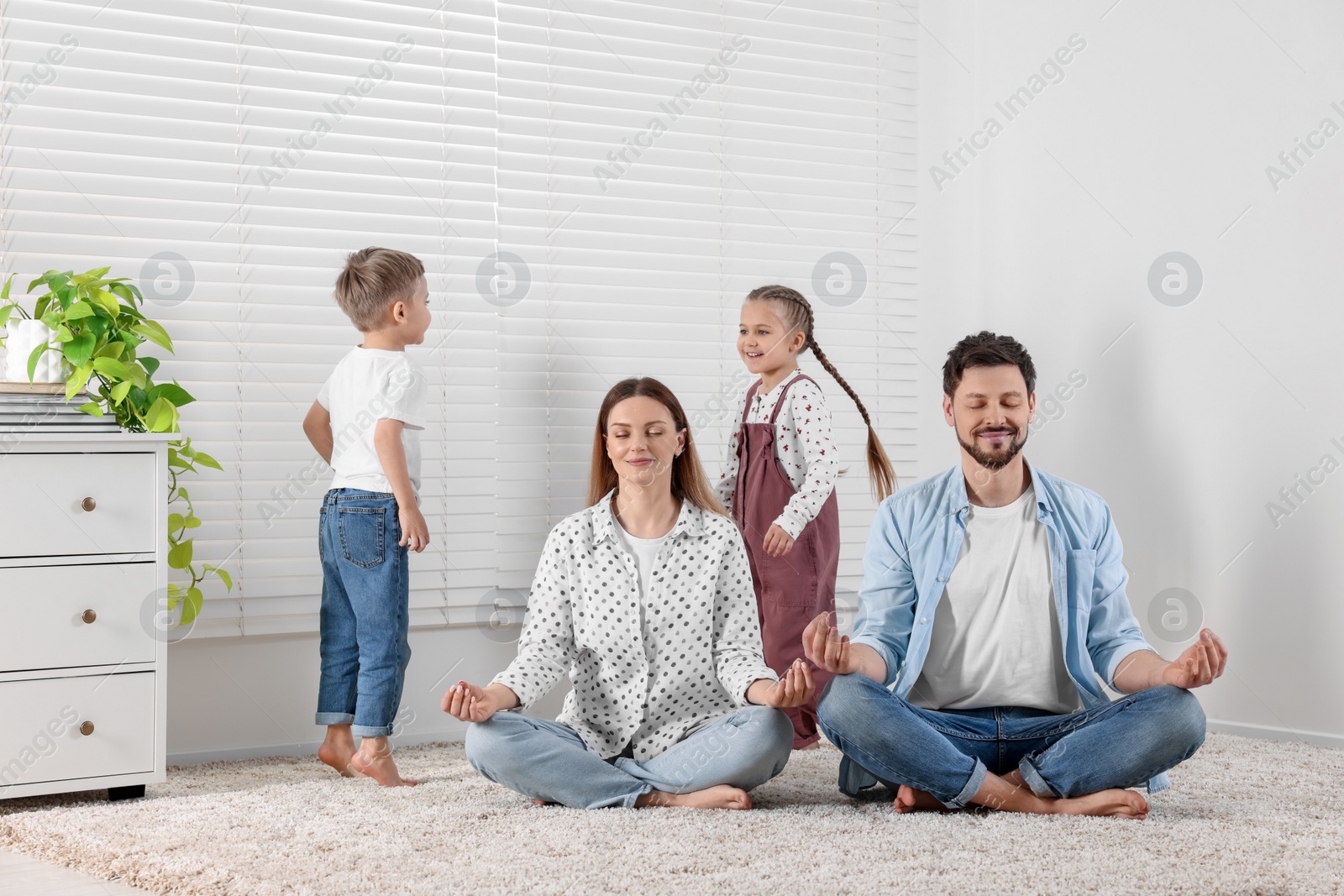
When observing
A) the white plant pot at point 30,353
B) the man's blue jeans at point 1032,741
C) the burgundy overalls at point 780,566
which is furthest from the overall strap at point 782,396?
the white plant pot at point 30,353

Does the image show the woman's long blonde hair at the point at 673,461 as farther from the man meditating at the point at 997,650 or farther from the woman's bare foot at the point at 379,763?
the woman's bare foot at the point at 379,763

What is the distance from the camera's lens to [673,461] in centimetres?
214

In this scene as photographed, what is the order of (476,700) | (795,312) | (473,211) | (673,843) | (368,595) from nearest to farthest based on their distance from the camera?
(673,843) → (476,700) → (368,595) → (795,312) → (473,211)

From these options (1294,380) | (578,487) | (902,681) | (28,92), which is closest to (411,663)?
(578,487)

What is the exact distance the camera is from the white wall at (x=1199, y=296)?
2592 mm

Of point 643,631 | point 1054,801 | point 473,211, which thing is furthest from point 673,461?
point 473,211

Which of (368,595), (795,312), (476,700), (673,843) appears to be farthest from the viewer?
(795,312)

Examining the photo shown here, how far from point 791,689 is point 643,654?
349 millimetres

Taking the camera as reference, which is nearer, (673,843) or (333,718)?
(673,843)

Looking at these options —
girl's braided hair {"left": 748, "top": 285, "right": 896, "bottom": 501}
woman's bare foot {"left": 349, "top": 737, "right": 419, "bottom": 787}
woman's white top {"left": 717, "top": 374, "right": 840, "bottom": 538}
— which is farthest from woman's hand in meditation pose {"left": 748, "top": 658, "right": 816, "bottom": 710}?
girl's braided hair {"left": 748, "top": 285, "right": 896, "bottom": 501}

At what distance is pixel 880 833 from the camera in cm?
175

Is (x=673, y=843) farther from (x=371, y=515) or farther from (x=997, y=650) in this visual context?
(x=371, y=515)

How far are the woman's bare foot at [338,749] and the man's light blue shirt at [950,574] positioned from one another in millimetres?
1105

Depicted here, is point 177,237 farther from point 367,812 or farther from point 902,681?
point 902,681
